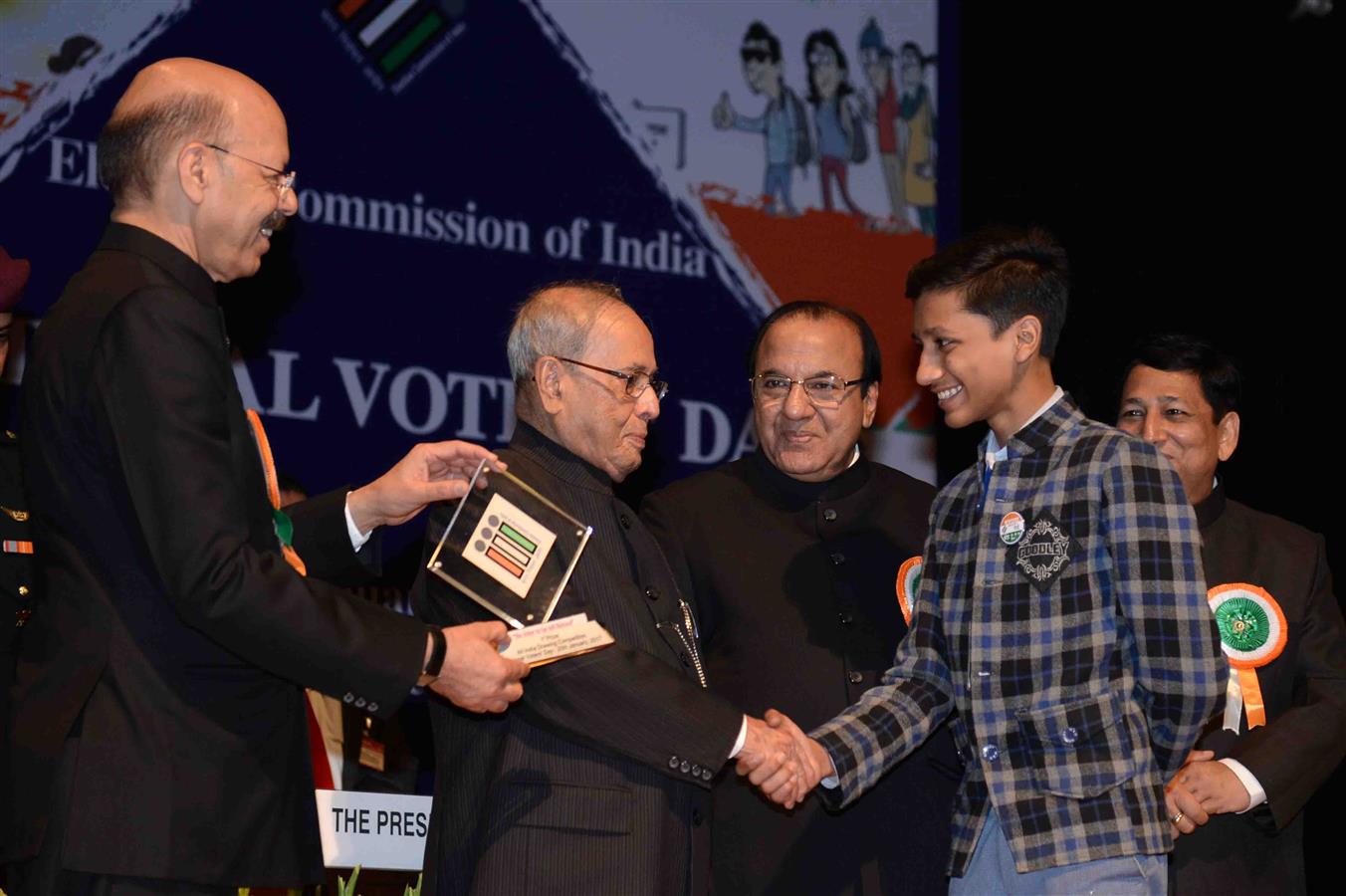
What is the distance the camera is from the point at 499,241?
5.07m

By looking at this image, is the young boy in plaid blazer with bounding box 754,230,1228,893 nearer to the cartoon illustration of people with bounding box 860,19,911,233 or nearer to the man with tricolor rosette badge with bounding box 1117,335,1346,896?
the man with tricolor rosette badge with bounding box 1117,335,1346,896

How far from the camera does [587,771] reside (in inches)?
107

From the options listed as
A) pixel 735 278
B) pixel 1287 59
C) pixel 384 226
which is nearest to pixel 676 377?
pixel 735 278

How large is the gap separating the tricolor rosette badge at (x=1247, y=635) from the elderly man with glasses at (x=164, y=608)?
63.3 inches

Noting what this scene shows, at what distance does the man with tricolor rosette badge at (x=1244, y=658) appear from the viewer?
306cm

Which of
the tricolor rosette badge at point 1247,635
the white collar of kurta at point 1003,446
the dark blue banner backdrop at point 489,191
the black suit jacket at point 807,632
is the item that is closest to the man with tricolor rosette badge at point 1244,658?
the tricolor rosette badge at point 1247,635

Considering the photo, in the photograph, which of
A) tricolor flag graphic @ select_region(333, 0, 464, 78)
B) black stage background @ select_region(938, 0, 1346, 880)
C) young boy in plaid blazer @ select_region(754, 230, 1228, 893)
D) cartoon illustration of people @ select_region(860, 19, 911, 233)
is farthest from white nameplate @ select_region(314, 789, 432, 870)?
cartoon illustration of people @ select_region(860, 19, 911, 233)

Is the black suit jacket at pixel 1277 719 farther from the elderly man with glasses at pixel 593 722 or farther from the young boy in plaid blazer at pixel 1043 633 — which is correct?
the elderly man with glasses at pixel 593 722

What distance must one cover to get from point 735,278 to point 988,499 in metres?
2.71

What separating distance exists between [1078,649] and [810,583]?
781mm

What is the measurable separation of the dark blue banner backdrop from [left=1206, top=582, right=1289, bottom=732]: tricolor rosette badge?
7.05 feet

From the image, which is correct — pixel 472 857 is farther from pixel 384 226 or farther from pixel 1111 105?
pixel 1111 105

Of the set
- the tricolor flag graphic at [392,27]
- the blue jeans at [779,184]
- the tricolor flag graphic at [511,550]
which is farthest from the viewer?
the blue jeans at [779,184]

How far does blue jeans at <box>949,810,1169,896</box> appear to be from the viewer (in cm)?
253
